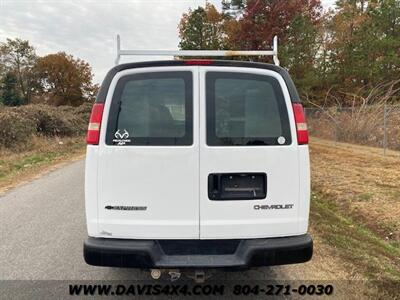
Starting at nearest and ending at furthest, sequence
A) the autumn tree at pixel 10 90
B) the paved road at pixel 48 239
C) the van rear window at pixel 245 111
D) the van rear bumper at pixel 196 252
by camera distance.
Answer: the van rear bumper at pixel 196 252 → the van rear window at pixel 245 111 → the paved road at pixel 48 239 → the autumn tree at pixel 10 90

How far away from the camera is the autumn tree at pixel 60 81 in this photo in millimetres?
58219

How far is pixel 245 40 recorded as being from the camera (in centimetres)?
3072

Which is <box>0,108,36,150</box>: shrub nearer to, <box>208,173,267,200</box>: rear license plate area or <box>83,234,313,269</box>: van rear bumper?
<box>83,234,313,269</box>: van rear bumper

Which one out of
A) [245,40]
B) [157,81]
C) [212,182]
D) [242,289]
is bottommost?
[242,289]

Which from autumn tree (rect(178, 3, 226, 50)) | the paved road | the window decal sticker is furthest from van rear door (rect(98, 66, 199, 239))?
autumn tree (rect(178, 3, 226, 50))

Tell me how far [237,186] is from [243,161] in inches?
8.6

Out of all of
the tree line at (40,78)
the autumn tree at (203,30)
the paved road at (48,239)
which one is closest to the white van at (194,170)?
the paved road at (48,239)

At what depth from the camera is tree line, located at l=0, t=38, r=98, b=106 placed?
54844mm

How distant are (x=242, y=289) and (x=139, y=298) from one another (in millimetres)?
1017

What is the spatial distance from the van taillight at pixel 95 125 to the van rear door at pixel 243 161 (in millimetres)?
847

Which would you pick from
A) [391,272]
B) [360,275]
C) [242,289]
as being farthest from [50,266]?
[391,272]

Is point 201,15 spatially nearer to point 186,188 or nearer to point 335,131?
point 335,131

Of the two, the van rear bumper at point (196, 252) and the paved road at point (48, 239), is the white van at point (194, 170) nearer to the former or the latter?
the van rear bumper at point (196, 252)

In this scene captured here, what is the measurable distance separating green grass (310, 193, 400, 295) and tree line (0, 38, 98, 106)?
55655 mm
